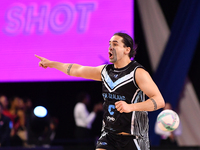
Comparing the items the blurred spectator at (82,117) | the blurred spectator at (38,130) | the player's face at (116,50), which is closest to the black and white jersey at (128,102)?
the player's face at (116,50)

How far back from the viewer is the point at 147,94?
3.42 metres

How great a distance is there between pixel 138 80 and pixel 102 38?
5.56 metres

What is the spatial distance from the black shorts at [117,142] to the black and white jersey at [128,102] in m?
0.06

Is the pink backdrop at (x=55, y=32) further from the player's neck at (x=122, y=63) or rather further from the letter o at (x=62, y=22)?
the player's neck at (x=122, y=63)

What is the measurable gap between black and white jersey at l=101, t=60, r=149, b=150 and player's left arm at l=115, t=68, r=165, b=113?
0.27ft

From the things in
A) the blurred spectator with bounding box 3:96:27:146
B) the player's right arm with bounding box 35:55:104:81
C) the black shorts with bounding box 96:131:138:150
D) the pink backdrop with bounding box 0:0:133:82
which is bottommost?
the blurred spectator with bounding box 3:96:27:146

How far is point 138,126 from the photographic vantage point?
354cm

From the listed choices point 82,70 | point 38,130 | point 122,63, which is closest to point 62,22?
point 38,130

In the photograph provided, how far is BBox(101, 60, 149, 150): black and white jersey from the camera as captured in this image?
353 centimetres

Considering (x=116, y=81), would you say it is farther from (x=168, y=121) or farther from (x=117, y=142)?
(x=168, y=121)

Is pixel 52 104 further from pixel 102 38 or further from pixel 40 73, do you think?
pixel 102 38

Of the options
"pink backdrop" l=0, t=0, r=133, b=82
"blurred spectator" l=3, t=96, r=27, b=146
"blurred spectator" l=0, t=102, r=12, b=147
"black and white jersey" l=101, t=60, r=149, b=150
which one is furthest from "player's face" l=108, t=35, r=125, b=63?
"pink backdrop" l=0, t=0, r=133, b=82

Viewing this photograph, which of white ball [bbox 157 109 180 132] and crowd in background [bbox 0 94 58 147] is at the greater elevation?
white ball [bbox 157 109 180 132]

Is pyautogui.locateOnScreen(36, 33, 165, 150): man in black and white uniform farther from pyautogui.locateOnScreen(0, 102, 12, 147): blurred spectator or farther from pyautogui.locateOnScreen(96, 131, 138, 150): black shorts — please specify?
pyautogui.locateOnScreen(0, 102, 12, 147): blurred spectator
